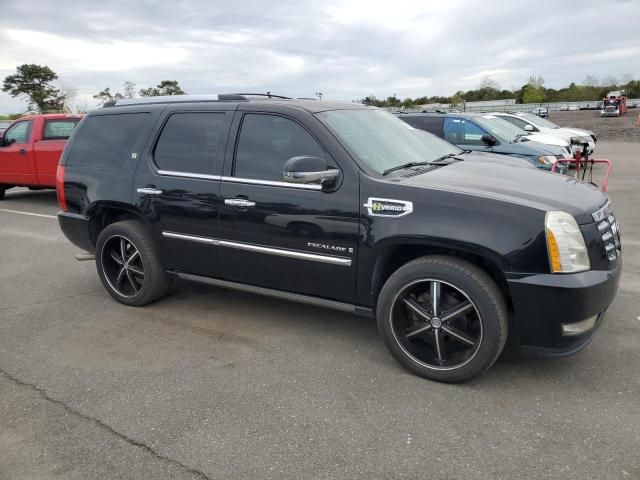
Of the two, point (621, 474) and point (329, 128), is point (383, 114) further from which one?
point (621, 474)

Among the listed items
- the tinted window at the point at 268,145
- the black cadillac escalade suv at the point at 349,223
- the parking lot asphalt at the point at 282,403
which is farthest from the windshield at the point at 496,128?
the tinted window at the point at 268,145

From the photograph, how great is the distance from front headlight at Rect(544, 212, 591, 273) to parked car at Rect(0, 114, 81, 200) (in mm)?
9977

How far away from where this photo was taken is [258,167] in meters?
3.82

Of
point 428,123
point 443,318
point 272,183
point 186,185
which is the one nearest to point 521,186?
point 443,318

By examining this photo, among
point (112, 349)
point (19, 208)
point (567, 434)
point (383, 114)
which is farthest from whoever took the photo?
point (19, 208)

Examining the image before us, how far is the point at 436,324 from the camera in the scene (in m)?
3.18

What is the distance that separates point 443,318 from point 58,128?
10.3 metres

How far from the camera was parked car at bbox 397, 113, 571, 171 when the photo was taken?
931cm

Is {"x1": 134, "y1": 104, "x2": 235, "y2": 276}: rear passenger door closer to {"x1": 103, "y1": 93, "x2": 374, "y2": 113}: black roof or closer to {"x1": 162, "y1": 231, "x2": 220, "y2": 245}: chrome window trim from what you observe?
{"x1": 162, "y1": 231, "x2": 220, "y2": 245}: chrome window trim

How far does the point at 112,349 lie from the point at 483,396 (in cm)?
272

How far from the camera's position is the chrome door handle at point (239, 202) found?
3779 millimetres

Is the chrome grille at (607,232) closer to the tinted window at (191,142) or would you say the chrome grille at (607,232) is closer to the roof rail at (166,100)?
the tinted window at (191,142)

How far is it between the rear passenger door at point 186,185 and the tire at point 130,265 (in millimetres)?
153

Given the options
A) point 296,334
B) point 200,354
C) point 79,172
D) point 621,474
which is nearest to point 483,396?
point 621,474
